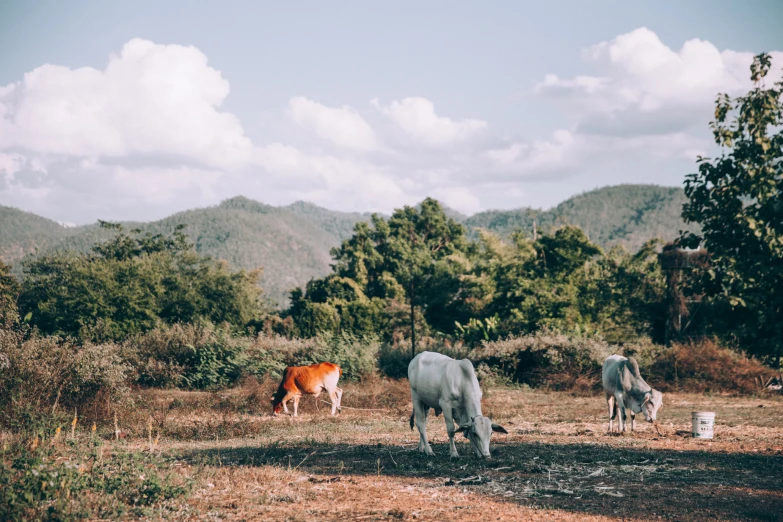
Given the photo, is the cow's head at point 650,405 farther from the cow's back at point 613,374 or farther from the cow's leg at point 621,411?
the cow's back at point 613,374

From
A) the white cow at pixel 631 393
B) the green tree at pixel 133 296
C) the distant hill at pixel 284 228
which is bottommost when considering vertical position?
the white cow at pixel 631 393

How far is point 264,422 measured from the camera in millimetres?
17953

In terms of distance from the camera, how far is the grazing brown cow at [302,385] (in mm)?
20156

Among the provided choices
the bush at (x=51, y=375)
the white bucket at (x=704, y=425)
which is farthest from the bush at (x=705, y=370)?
the bush at (x=51, y=375)

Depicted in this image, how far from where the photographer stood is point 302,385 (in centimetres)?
2025

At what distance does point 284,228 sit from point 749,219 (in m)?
178

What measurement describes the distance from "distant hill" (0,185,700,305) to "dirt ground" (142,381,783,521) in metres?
111

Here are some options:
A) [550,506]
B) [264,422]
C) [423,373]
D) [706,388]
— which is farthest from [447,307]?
[550,506]

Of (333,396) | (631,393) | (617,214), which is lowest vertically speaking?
(333,396)

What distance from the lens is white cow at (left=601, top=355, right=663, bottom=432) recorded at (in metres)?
15.5

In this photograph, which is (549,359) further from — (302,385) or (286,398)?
(286,398)

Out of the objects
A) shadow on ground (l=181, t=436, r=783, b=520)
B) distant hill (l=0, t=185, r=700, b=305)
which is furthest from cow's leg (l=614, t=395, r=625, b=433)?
distant hill (l=0, t=185, r=700, b=305)

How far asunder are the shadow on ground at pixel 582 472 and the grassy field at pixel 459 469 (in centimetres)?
3

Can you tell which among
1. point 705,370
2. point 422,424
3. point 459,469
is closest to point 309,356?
point 705,370
